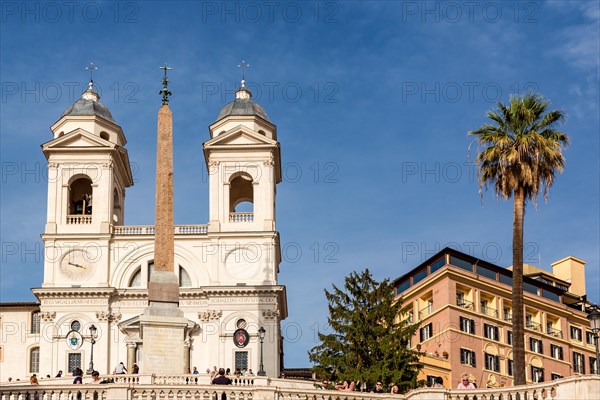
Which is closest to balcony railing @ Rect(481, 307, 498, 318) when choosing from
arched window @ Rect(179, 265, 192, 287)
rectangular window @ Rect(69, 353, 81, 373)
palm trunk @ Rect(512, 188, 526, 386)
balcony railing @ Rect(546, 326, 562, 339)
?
→ balcony railing @ Rect(546, 326, 562, 339)

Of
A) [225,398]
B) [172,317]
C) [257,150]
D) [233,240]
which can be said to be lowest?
[225,398]

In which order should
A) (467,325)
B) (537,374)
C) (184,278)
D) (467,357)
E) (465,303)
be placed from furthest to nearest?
(537,374)
(465,303)
(467,325)
(467,357)
(184,278)

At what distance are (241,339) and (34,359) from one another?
15610mm

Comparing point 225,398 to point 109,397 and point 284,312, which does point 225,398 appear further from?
point 284,312

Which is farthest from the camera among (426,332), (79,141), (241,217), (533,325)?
(533,325)

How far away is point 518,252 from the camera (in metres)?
54.2

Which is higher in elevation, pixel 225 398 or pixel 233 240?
pixel 233 240

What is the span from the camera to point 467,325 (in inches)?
3905

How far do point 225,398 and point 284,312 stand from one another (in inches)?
2088

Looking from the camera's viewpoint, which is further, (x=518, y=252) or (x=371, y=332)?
(x=371, y=332)

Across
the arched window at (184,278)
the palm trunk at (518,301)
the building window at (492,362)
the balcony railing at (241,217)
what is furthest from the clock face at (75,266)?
the palm trunk at (518,301)

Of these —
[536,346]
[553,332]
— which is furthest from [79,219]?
[553,332]

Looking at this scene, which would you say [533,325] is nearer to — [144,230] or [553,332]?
[553,332]

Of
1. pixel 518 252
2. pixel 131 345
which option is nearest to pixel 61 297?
pixel 131 345
